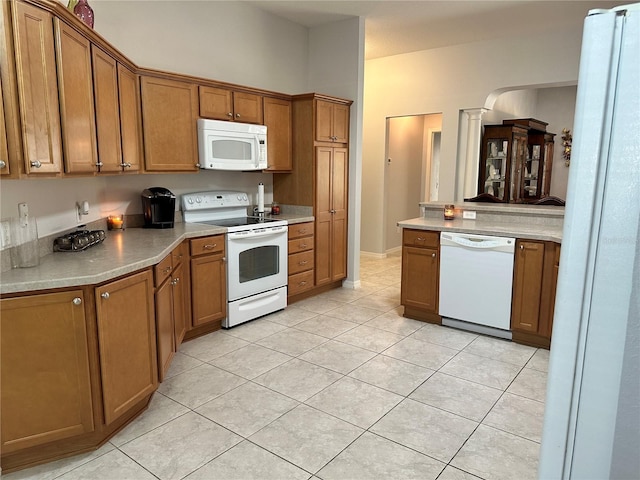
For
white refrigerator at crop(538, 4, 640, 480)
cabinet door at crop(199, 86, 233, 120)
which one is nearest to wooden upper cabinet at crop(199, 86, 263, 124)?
cabinet door at crop(199, 86, 233, 120)

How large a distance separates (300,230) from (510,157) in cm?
409

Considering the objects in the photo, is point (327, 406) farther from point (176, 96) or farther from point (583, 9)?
point (583, 9)

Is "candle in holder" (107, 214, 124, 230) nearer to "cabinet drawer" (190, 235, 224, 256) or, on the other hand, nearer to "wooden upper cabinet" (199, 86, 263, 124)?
"cabinet drawer" (190, 235, 224, 256)

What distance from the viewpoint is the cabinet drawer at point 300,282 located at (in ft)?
Answer: 14.4

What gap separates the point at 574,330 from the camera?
765mm

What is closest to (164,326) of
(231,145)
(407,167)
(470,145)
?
(231,145)

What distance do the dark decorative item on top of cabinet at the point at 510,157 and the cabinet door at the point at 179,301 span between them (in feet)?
16.5

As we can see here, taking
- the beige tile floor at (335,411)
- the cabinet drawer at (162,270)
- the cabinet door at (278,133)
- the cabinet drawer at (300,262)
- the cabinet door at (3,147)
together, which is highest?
the cabinet door at (278,133)

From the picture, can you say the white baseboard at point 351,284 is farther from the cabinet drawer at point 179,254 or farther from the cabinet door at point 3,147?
the cabinet door at point 3,147

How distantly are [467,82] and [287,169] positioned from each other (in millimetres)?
2898

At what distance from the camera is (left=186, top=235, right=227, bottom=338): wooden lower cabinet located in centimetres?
344

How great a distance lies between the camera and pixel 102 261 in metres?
2.27

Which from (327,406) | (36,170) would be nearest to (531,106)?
(327,406)

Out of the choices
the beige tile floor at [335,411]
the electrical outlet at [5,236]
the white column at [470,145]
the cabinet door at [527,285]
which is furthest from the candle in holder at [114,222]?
the white column at [470,145]
